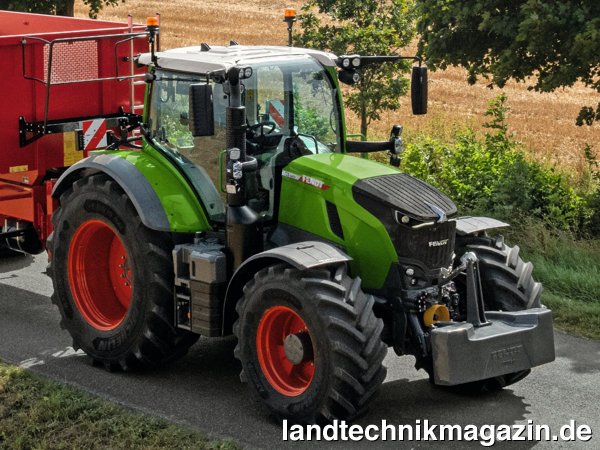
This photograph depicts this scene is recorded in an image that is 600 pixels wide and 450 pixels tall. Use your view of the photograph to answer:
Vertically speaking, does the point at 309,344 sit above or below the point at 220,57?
below

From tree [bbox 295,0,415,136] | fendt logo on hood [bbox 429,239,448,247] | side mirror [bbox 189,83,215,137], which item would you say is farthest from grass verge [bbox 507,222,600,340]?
side mirror [bbox 189,83,215,137]

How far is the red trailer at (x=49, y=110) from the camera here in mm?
9359

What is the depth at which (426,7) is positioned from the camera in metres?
12.3

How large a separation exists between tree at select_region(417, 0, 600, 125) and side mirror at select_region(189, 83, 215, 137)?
5641mm

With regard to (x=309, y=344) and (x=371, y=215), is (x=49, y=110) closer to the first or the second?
(x=371, y=215)

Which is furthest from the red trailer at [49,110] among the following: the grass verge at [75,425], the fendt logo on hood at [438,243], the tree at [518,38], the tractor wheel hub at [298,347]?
the tree at [518,38]

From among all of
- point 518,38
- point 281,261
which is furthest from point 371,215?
point 518,38

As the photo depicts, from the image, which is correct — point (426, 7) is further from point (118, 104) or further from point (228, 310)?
point (228, 310)

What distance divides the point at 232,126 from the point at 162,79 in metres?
1.17

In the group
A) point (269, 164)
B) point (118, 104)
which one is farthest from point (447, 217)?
point (118, 104)

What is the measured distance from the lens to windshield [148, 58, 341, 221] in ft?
23.6

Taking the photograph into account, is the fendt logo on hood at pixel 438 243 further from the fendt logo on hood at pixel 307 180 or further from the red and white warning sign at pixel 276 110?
the red and white warning sign at pixel 276 110

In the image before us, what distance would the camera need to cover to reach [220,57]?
23.8 feet

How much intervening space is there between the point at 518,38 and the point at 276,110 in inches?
186
